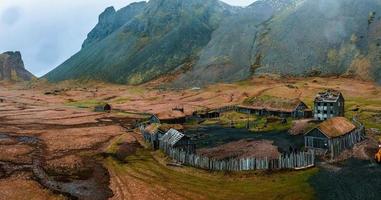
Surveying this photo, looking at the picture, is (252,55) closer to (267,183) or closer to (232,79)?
(232,79)

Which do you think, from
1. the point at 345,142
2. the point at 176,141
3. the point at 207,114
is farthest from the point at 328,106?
the point at 176,141

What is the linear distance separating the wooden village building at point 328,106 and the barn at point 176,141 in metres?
33.7

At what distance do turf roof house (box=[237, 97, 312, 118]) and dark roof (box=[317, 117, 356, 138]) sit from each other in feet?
101

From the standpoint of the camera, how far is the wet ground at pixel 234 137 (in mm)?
71312

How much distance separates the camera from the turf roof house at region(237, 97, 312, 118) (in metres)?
99.2

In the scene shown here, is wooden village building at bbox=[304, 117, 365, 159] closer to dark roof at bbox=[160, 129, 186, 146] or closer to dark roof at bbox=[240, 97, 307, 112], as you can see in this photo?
dark roof at bbox=[160, 129, 186, 146]

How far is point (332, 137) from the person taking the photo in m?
62.2

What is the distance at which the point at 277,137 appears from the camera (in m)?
77.6

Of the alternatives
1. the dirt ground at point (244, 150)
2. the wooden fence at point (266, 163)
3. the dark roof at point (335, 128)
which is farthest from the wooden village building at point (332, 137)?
the wooden fence at point (266, 163)

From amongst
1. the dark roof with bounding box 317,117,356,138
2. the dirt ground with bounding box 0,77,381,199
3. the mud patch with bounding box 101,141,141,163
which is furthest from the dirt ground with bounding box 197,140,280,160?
the mud patch with bounding box 101,141,141,163

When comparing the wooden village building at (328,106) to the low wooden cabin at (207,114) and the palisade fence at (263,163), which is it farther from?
the palisade fence at (263,163)

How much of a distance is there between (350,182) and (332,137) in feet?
50.4

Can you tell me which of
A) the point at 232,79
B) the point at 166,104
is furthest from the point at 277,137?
the point at 232,79

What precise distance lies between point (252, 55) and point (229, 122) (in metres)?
104
